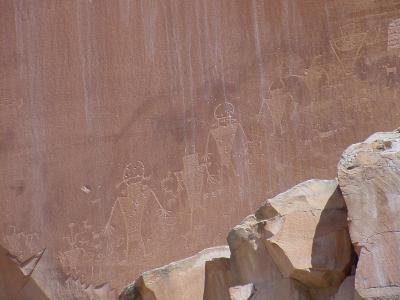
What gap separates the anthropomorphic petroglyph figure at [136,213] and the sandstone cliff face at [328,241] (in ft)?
8.99

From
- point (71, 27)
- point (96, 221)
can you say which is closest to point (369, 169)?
point (96, 221)

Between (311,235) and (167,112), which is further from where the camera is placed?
(167,112)

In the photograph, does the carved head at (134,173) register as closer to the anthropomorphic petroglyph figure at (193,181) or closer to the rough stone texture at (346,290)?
the anthropomorphic petroglyph figure at (193,181)

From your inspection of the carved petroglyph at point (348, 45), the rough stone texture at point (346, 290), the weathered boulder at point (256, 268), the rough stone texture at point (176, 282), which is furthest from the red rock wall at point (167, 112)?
the rough stone texture at point (346, 290)

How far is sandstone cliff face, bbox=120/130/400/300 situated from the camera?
4980 millimetres

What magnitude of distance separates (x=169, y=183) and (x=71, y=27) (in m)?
1.76

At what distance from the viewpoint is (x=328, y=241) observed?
5438 mm

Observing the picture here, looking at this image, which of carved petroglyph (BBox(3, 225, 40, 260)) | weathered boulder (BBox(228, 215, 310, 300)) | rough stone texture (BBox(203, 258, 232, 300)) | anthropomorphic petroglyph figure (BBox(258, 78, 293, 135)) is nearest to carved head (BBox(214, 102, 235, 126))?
anthropomorphic petroglyph figure (BBox(258, 78, 293, 135))

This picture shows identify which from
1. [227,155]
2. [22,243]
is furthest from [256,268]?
[22,243]

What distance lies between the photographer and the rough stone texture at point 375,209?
492 centimetres

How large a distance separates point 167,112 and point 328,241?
3.72 m

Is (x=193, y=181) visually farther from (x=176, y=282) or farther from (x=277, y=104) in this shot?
(x=176, y=282)

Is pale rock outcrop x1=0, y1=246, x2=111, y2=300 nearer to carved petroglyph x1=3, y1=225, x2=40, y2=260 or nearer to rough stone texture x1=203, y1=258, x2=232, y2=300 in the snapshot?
carved petroglyph x1=3, y1=225, x2=40, y2=260

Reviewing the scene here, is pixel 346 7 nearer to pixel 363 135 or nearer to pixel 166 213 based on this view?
pixel 363 135
